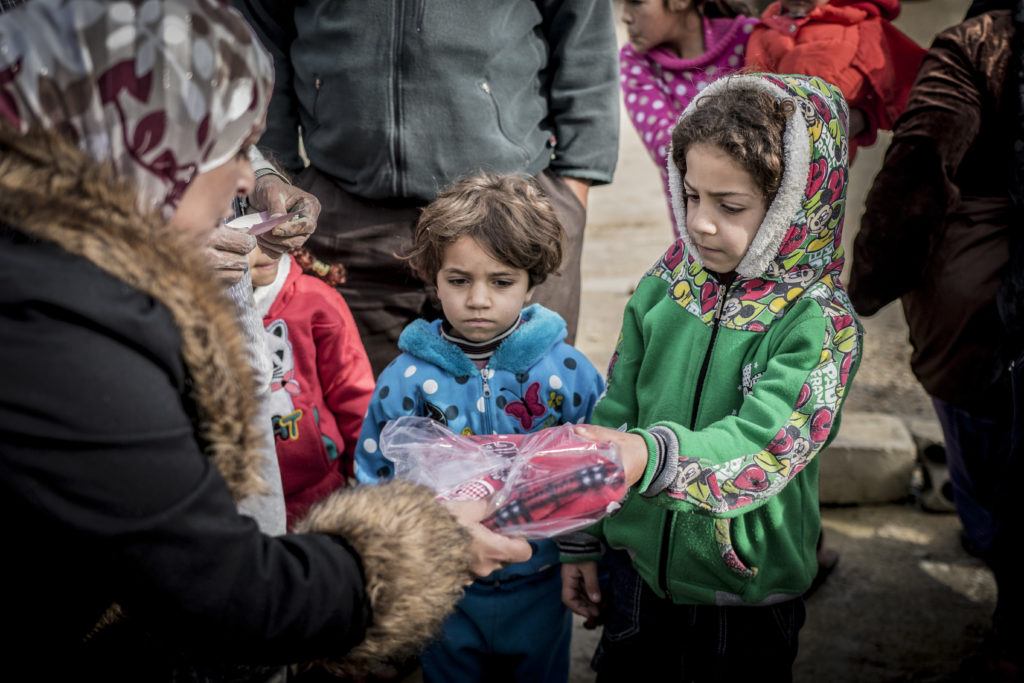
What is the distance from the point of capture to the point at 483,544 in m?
1.73

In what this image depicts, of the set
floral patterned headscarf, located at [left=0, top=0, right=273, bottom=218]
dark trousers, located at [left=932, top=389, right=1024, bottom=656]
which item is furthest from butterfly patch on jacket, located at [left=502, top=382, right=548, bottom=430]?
dark trousers, located at [left=932, top=389, right=1024, bottom=656]

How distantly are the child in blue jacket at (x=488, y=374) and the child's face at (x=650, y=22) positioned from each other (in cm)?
163

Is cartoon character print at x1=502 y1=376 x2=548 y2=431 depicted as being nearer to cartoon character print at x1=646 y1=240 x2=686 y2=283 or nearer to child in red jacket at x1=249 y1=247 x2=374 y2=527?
cartoon character print at x1=646 y1=240 x2=686 y2=283

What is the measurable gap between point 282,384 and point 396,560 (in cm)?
122

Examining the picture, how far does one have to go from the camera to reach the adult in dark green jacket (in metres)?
2.64

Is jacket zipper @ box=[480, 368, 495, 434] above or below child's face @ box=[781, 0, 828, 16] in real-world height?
below

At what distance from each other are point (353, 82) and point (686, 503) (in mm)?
1699

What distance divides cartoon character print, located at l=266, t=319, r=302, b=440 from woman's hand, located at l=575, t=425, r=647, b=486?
106 centimetres

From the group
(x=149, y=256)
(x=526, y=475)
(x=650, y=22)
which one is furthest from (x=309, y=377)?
(x=650, y=22)

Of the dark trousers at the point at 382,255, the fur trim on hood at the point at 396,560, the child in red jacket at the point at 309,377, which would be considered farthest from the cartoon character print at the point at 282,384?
the fur trim on hood at the point at 396,560

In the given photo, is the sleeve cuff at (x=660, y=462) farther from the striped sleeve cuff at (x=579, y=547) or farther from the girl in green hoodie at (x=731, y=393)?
the striped sleeve cuff at (x=579, y=547)

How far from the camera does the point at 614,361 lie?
7.64ft

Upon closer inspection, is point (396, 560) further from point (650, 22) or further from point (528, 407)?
point (650, 22)

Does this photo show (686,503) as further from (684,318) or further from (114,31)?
(114,31)
